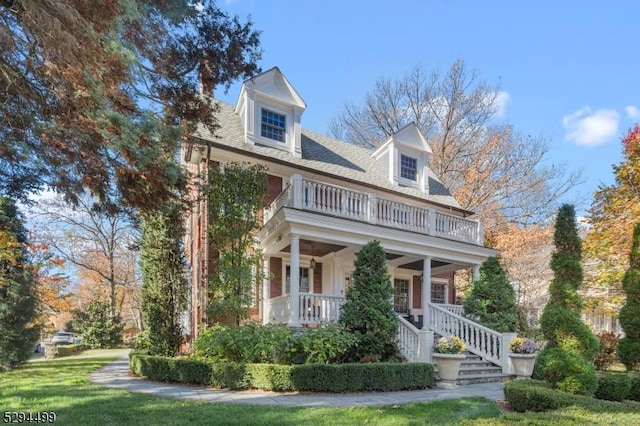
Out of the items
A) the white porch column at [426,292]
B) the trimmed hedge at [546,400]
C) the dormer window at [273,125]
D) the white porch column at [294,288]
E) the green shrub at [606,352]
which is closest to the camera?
the trimmed hedge at [546,400]

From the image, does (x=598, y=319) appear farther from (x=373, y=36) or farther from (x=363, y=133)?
(x=373, y=36)

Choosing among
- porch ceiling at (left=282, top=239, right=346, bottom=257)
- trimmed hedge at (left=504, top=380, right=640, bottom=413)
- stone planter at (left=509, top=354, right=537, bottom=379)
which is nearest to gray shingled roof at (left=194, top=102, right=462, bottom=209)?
porch ceiling at (left=282, top=239, right=346, bottom=257)

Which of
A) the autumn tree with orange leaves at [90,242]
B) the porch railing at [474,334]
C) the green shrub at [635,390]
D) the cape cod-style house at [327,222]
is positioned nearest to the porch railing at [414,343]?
the cape cod-style house at [327,222]

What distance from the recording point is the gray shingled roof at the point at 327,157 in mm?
13281

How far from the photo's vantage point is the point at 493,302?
12.2 metres

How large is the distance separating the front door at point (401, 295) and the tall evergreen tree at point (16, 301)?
41.3ft

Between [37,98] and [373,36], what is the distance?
11.1 meters

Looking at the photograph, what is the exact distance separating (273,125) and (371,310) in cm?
731

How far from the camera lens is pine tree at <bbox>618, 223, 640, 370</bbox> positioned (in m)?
9.91

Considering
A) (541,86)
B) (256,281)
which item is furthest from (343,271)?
(541,86)

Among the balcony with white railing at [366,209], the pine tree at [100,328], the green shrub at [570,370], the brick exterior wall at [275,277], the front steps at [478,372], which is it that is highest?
the balcony with white railing at [366,209]

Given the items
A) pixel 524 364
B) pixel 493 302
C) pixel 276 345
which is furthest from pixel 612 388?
pixel 276 345

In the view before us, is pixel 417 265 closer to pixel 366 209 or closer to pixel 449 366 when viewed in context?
pixel 366 209

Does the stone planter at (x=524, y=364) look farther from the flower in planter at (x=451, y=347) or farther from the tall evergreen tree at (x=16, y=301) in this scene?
the tall evergreen tree at (x=16, y=301)
